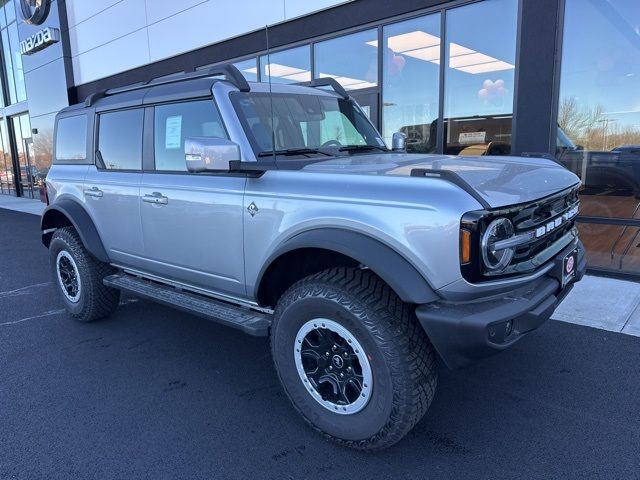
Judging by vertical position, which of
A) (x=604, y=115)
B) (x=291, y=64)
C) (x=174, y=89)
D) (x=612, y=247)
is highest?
(x=291, y=64)

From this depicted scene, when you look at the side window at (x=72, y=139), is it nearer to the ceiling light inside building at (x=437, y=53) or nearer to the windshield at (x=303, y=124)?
the windshield at (x=303, y=124)

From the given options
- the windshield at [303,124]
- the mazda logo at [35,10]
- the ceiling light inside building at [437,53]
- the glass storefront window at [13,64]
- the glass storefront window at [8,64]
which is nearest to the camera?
A: the windshield at [303,124]

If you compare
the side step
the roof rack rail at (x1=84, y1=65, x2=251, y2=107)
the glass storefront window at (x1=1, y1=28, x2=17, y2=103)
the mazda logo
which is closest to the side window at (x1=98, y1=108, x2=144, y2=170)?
the roof rack rail at (x1=84, y1=65, x2=251, y2=107)

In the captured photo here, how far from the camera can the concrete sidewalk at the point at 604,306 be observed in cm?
424

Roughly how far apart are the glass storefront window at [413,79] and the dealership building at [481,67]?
17mm

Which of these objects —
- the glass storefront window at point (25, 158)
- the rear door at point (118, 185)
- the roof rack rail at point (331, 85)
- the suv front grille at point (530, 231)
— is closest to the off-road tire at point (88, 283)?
the rear door at point (118, 185)

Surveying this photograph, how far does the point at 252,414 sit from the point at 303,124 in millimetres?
2022

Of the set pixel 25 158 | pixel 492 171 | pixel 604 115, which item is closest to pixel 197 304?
pixel 492 171

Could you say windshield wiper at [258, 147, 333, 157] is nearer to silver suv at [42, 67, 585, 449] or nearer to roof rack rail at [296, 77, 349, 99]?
silver suv at [42, 67, 585, 449]

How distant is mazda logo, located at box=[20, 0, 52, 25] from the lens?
1622 centimetres

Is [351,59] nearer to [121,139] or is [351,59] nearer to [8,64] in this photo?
[121,139]

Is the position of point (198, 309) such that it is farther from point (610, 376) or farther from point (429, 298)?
point (610, 376)

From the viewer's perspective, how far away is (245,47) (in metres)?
9.91

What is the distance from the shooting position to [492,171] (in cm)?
262
